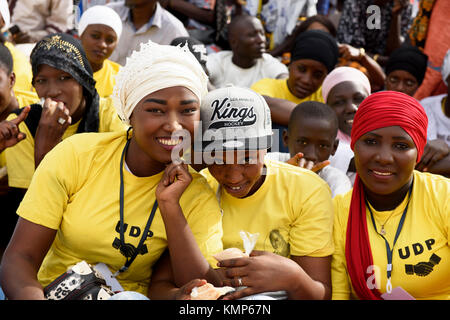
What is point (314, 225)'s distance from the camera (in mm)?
2877

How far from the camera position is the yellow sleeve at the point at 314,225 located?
112 inches

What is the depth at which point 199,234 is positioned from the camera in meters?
2.73

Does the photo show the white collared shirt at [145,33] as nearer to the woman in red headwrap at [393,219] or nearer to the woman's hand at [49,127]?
the woman's hand at [49,127]

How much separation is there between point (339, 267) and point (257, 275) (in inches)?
25.8

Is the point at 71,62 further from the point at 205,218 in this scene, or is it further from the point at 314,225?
the point at 314,225

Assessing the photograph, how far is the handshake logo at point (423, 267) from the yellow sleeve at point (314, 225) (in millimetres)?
428

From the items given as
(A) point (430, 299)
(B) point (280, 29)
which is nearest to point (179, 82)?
(A) point (430, 299)

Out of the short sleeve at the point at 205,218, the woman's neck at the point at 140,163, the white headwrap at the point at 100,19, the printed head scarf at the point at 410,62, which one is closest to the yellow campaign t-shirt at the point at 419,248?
the short sleeve at the point at 205,218

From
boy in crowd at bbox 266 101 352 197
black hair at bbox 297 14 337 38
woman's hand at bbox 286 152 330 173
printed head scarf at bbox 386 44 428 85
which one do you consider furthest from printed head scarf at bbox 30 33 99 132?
black hair at bbox 297 14 337 38

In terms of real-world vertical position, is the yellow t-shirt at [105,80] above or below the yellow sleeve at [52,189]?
above

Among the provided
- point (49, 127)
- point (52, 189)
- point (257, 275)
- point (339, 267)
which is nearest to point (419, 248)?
point (339, 267)

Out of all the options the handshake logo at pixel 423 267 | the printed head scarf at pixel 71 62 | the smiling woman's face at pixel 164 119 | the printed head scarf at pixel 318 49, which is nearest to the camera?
the smiling woman's face at pixel 164 119

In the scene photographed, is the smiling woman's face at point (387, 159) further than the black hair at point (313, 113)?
No

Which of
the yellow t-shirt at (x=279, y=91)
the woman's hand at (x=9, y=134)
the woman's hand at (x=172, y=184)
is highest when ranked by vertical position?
the yellow t-shirt at (x=279, y=91)
